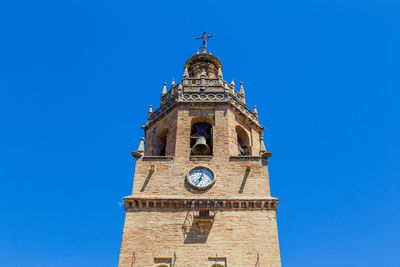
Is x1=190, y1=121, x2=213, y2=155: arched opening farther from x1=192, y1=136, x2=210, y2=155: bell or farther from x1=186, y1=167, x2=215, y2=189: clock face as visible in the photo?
x1=186, y1=167, x2=215, y2=189: clock face

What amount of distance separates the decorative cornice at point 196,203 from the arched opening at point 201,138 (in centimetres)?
324

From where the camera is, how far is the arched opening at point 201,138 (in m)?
23.2

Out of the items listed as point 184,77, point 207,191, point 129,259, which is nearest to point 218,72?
point 184,77

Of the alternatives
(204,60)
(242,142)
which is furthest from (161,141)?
(204,60)

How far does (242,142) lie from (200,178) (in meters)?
4.67

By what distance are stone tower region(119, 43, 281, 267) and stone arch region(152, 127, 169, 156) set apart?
6cm

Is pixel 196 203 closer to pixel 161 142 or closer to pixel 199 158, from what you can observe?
pixel 199 158

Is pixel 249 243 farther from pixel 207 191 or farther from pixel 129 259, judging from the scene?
pixel 129 259

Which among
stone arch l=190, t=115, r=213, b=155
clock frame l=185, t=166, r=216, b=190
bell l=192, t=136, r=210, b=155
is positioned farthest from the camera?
stone arch l=190, t=115, r=213, b=155

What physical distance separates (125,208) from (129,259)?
2576 millimetres

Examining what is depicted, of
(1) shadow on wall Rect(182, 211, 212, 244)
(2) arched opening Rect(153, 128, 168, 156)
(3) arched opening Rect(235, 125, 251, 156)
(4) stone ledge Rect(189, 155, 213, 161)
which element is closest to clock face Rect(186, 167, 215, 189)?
(4) stone ledge Rect(189, 155, 213, 161)

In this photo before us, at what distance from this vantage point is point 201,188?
21422mm

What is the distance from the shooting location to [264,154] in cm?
2267

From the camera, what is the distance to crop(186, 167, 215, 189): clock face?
21.6m
